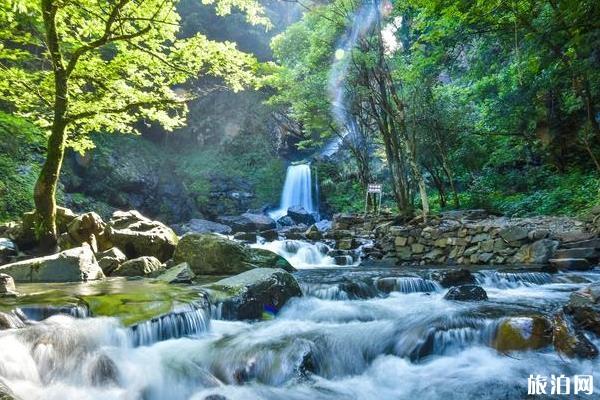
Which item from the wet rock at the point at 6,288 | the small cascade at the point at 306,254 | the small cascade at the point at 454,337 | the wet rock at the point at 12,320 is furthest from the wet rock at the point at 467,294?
the wet rock at the point at 6,288

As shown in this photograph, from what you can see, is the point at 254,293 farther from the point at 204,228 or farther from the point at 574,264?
the point at 204,228

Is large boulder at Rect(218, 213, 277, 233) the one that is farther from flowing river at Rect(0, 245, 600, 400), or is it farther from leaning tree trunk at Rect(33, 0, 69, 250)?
flowing river at Rect(0, 245, 600, 400)

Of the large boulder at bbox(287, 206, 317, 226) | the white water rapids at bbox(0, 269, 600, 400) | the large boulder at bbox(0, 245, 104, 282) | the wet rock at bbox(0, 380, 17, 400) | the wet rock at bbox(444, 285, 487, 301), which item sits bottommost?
the white water rapids at bbox(0, 269, 600, 400)

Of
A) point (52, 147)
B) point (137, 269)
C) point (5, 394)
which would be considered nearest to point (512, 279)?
point (137, 269)

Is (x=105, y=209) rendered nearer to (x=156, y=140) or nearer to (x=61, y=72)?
(x=156, y=140)

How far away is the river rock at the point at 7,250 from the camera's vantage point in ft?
29.1

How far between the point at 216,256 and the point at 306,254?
4.41m

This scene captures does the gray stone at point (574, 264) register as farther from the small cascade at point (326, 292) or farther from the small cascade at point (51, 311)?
the small cascade at point (51, 311)

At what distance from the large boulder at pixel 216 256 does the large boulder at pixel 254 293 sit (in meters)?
2.22

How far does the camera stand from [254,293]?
6383mm

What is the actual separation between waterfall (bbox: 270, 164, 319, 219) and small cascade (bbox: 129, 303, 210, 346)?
21.2m

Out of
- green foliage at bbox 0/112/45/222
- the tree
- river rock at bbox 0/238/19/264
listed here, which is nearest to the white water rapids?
the tree

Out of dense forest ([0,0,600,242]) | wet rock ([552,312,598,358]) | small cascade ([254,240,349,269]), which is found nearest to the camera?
wet rock ([552,312,598,358])

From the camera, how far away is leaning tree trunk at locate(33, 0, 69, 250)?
25.5 ft
